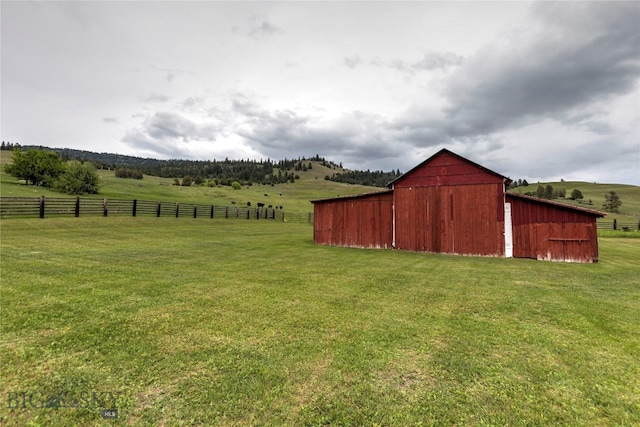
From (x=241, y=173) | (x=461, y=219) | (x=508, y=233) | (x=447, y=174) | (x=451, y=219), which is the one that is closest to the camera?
(x=508, y=233)

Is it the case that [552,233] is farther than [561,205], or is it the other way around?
[552,233]

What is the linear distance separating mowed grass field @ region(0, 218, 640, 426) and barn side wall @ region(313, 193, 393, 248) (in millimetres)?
10224

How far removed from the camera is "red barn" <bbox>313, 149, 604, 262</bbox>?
14180mm

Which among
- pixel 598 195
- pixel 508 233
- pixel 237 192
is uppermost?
pixel 598 195

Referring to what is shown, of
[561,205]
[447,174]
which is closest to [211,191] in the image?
[447,174]

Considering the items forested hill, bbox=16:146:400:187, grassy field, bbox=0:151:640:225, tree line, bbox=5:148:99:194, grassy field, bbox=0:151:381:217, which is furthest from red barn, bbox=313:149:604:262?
forested hill, bbox=16:146:400:187

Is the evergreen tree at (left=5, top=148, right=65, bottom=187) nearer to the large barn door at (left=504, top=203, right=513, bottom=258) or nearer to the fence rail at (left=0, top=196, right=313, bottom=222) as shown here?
the fence rail at (left=0, top=196, right=313, bottom=222)

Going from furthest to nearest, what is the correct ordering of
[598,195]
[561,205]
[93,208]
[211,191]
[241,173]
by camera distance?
[241,173] < [598,195] < [211,191] < [93,208] < [561,205]

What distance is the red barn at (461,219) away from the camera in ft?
46.5

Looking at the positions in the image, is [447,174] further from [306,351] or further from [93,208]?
[93,208]

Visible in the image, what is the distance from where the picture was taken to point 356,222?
1877 cm

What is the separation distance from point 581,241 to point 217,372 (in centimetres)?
1693

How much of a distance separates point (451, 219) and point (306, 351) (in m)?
14.5

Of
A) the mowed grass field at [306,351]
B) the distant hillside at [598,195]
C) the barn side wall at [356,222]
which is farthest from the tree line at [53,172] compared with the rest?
the distant hillside at [598,195]
